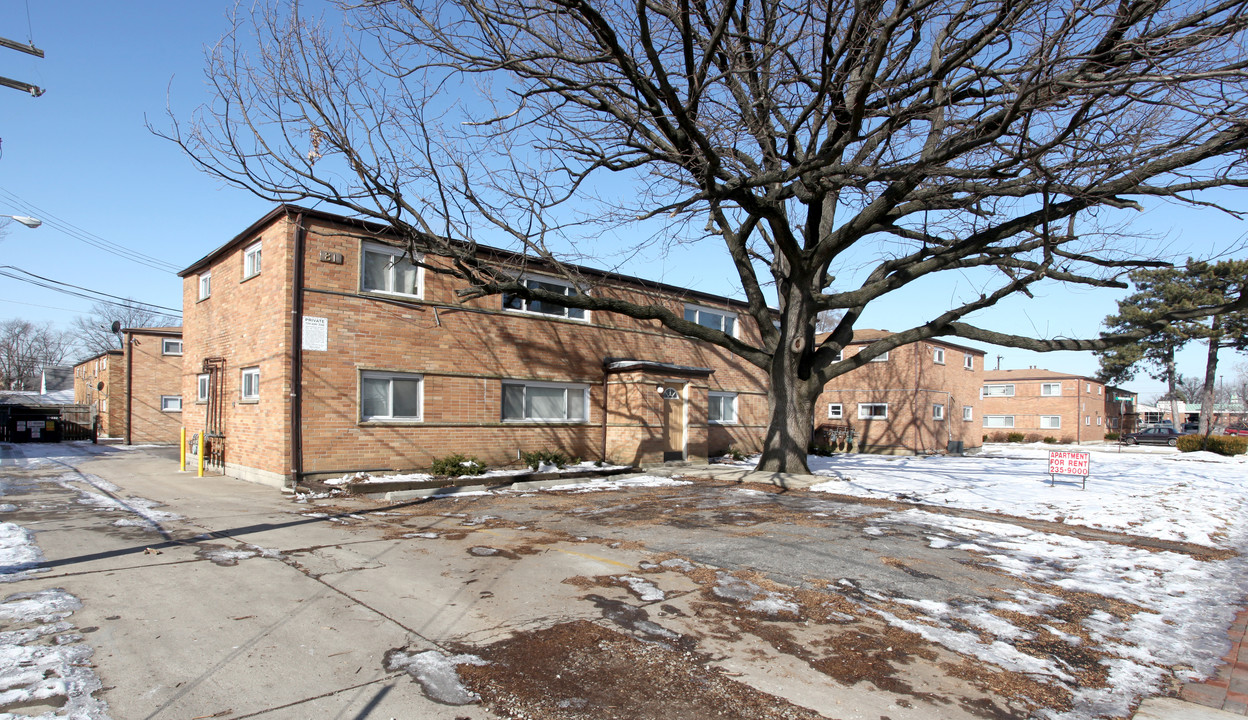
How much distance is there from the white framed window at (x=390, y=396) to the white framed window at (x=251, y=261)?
12.3ft

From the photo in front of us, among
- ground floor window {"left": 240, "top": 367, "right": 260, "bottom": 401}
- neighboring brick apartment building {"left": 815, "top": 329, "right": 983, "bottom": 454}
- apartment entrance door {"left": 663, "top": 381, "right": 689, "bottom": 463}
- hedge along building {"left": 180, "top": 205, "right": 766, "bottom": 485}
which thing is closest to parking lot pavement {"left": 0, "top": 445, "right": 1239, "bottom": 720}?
hedge along building {"left": 180, "top": 205, "right": 766, "bottom": 485}

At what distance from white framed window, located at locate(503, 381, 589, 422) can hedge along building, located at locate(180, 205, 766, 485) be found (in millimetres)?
38

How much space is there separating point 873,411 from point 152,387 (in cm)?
3158

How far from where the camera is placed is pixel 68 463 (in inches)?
724

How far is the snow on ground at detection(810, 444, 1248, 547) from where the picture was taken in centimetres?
1083

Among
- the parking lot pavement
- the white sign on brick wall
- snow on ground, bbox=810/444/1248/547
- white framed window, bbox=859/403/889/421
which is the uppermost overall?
the white sign on brick wall

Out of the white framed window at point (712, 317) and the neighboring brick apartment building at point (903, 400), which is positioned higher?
the white framed window at point (712, 317)

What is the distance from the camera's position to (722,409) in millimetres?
23391

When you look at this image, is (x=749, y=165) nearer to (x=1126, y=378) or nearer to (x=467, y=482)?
(x=467, y=482)

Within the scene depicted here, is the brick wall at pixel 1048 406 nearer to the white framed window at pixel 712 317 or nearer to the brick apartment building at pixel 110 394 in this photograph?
the white framed window at pixel 712 317

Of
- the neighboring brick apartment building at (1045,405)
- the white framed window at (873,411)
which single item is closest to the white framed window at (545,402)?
the white framed window at (873,411)

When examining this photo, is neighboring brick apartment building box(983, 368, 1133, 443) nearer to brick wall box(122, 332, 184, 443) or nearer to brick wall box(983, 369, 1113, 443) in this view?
brick wall box(983, 369, 1113, 443)

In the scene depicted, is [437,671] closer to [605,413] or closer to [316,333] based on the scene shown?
[316,333]

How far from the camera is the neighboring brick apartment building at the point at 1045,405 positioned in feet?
159
